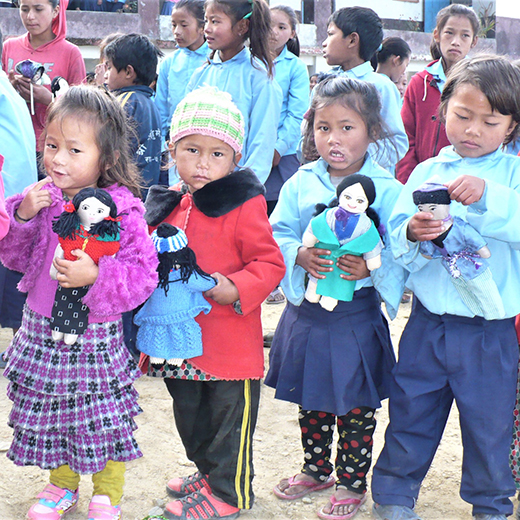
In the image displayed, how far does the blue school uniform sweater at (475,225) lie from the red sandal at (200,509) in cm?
98

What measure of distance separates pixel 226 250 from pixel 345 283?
0.41m

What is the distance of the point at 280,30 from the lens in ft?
15.6

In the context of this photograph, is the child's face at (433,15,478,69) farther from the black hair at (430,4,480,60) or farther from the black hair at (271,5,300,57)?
the black hair at (271,5,300,57)

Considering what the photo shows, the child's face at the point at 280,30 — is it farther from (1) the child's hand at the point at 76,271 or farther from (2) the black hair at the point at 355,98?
(1) the child's hand at the point at 76,271

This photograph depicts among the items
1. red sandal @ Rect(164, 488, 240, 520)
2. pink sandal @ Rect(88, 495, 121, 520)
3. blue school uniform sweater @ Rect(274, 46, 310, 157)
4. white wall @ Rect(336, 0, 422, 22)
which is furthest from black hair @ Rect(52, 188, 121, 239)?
white wall @ Rect(336, 0, 422, 22)

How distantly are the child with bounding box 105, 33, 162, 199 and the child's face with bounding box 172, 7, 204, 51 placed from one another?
3.37 feet

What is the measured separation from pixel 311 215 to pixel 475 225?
572mm

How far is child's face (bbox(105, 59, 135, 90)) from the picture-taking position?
11.9 ft

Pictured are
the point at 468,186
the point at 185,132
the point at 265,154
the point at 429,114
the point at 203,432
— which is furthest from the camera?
the point at 429,114

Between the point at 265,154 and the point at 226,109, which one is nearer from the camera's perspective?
the point at 226,109

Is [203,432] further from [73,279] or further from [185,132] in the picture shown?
[185,132]

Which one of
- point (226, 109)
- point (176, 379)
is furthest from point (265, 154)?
point (176, 379)

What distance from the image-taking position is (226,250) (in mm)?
2182

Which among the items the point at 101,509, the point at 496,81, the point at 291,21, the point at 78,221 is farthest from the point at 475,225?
the point at 291,21
